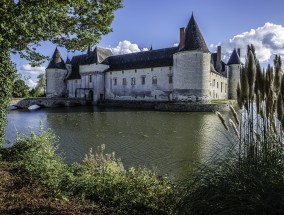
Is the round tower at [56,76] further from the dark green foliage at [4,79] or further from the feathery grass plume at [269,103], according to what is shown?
the feathery grass plume at [269,103]

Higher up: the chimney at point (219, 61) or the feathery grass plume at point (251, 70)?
the chimney at point (219, 61)

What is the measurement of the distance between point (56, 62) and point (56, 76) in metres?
2.49

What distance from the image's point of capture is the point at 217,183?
2.64 m

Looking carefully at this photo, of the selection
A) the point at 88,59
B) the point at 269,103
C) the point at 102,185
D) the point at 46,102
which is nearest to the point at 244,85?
the point at 269,103

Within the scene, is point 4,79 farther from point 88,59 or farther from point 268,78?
point 88,59

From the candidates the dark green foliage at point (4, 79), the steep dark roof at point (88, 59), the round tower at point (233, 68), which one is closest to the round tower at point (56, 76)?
the steep dark roof at point (88, 59)

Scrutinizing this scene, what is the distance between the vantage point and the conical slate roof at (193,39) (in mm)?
30839

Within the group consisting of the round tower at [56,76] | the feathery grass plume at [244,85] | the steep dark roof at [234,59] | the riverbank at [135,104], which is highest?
the steep dark roof at [234,59]

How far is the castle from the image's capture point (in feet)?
103

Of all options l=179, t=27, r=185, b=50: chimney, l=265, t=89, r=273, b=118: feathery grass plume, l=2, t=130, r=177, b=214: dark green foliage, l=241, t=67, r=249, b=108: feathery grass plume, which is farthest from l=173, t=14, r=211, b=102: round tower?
l=241, t=67, r=249, b=108: feathery grass plume

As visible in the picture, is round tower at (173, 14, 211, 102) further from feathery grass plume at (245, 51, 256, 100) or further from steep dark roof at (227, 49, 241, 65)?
feathery grass plume at (245, 51, 256, 100)

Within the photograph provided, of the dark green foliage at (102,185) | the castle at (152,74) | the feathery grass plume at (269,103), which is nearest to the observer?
the feathery grass plume at (269,103)

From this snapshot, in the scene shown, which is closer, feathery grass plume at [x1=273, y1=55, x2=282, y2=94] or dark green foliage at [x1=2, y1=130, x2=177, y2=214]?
feathery grass plume at [x1=273, y1=55, x2=282, y2=94]

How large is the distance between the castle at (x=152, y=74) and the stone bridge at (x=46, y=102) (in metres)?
3.06
